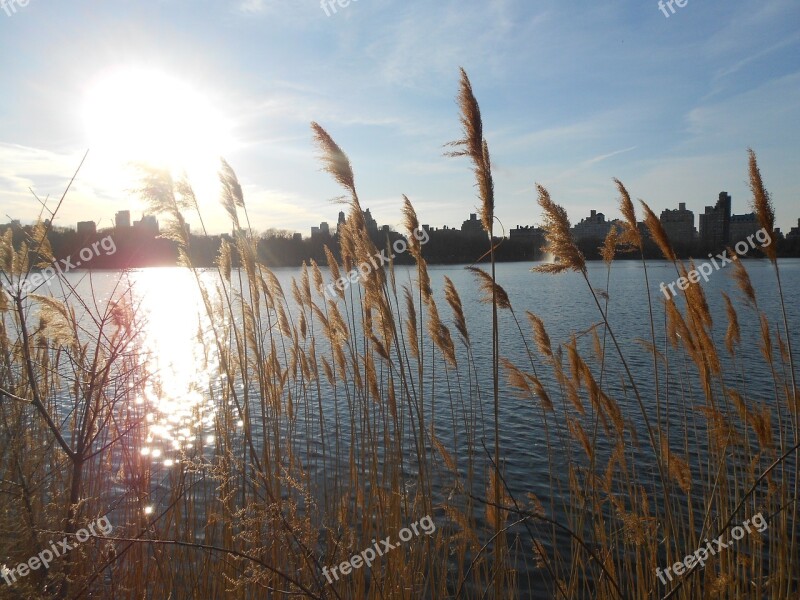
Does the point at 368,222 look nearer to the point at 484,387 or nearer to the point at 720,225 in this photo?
the point at 484,387

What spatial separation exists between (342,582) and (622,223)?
8.55 feet

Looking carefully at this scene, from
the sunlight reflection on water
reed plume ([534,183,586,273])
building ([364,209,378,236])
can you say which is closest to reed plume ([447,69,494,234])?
reed plume ([534,183,586,273])

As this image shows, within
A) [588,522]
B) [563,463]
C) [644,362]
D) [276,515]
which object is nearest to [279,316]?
[276,515]

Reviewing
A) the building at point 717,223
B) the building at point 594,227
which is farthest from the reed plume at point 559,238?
the building at point 717,223

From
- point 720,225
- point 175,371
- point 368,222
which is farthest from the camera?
point 720,225

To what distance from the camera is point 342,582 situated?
132 inches

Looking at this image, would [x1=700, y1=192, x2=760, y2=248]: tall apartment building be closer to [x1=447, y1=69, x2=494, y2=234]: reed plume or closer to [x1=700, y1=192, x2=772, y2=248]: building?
[x1=700, y1=192, x2=772, y2=248]: building

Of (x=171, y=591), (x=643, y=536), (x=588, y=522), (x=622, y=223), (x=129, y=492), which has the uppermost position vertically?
(x=622, y=223)

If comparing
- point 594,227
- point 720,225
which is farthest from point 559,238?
point 594,227

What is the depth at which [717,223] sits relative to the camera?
46.1ft

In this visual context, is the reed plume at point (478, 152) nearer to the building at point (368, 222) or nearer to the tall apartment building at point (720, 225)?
the building at point (368, 222)

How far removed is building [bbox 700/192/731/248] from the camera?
1042 cm

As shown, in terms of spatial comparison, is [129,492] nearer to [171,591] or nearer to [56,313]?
[171,591]

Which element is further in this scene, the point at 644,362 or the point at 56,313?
the point at 644,362
